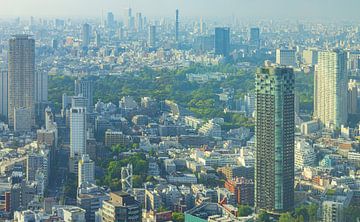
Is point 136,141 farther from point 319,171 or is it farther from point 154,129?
point 319,171

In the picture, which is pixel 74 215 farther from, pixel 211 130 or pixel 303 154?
pixel 211 130

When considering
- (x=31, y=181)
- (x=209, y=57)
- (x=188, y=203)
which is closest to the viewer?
(x=188, y=203)

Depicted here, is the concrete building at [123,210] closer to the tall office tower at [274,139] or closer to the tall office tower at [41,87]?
the tall office tower at [274,139]

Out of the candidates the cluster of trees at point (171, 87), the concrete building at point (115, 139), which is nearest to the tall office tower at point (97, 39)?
the cluster of trees at point (171, 87)

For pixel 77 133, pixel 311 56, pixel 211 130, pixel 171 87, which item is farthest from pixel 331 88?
pixel 77 133

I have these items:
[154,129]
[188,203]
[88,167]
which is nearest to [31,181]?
[88,167]

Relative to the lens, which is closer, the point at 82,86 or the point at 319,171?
the point at 319,171

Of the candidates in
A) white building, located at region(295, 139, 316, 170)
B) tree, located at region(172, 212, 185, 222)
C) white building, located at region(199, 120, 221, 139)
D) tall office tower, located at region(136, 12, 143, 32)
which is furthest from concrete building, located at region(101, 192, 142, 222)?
tall office tower, located at region(136, 12, 143, 32)
